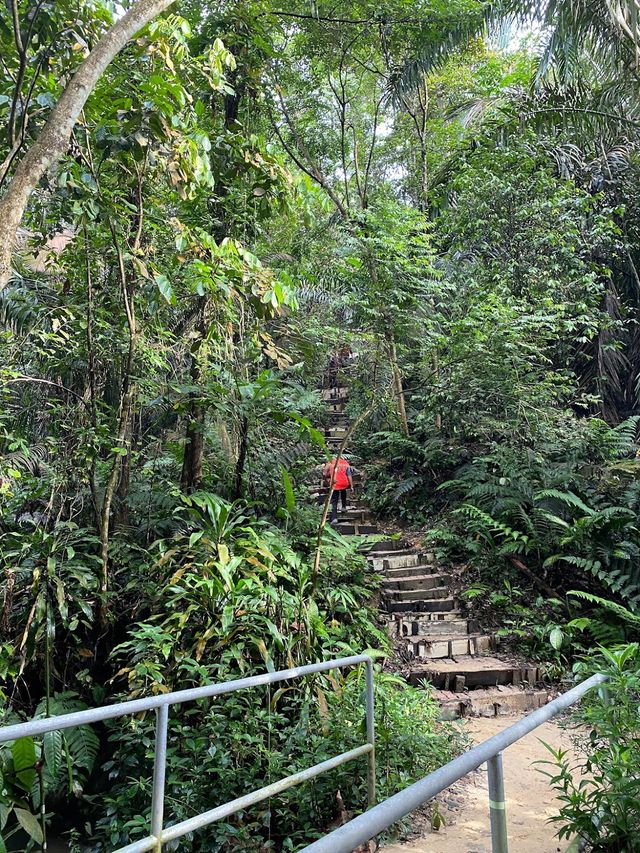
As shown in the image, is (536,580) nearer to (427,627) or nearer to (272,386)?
(427,627)

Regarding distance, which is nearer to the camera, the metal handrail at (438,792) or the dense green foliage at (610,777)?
the metal handrail at (438,792)

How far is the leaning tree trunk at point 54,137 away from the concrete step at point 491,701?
487cm

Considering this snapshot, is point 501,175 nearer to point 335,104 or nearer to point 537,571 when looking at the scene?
point 335,104

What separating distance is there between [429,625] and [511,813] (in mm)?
3564

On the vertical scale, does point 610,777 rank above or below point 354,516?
below

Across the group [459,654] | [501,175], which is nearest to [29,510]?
[459,654]

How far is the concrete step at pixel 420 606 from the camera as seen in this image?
7453mm

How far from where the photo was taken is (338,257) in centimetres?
1000

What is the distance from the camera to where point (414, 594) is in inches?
303

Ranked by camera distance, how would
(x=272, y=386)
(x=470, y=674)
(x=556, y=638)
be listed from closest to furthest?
(x=272, y=386), (x=470, y=674), (x=556, y=638)

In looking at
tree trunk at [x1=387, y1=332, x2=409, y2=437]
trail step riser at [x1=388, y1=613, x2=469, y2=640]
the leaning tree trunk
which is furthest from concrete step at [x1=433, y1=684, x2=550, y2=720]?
the leaning tree trunk

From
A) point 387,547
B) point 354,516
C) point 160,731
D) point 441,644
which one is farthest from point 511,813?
point 354,516

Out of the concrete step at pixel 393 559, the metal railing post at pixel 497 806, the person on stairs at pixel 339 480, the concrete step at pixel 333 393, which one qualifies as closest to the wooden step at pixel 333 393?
the concrete step at pixel 333 393

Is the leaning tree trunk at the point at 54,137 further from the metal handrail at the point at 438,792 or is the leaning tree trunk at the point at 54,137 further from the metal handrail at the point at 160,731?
the metal handrail at the point at 438,792
